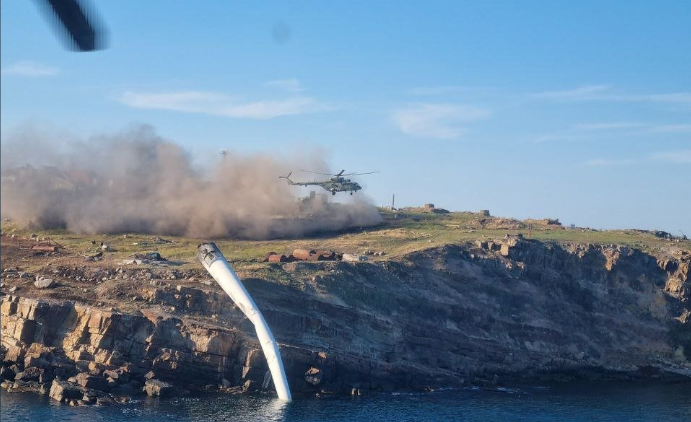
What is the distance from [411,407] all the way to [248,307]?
15.5 meters

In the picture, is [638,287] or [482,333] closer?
[482,333]

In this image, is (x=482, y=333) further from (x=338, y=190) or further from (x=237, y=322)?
(x=338, y=190)

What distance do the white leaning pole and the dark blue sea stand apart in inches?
69.9

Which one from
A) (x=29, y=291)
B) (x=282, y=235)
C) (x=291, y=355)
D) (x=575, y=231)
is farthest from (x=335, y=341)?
(x=575, y=231)

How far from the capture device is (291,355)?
61.8 meters

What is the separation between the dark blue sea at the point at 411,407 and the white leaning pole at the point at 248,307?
1775 millimetres

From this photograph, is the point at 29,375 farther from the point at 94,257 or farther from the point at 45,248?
the point at 45,248

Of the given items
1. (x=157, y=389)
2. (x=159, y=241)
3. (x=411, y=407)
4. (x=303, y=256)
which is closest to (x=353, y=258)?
(x=303, y=256)

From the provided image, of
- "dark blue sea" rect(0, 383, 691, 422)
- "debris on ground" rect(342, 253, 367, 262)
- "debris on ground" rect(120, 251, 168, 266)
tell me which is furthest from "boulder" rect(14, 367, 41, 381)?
"debris on ground" rect(342, 253, 367, 262)

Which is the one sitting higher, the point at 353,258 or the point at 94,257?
the point at 353,258

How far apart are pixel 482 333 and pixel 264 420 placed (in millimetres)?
34393

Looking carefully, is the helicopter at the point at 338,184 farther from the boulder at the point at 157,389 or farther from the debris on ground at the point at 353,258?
the boulder at the point at 157,389

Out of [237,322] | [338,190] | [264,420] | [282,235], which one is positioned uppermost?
[338,190]

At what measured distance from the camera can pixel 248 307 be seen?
61719 millimetres
